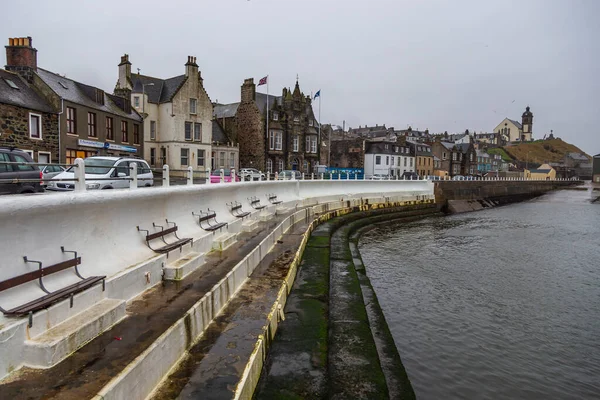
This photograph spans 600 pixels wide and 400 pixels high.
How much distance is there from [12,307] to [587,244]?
2736 centimetres

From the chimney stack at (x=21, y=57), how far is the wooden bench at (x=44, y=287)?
2368 centimetres

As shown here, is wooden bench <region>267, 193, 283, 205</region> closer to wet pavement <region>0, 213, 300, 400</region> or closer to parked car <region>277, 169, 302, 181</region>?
parked car <region>277, 169, 302, 181</region>

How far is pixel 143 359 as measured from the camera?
408 centimetres

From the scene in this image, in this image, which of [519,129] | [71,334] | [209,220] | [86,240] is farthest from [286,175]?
[519,129]

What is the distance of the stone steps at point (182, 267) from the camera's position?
23.9ft

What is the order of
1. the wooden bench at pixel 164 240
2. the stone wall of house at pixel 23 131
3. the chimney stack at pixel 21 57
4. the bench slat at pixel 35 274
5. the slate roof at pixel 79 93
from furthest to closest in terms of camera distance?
the slate roof at pixel 79 93 → the chimney stack at pixel 21 57 → the stone wall of house at pixel 23 131 → the wooden bench at pixel 164 240 → the bench slat at pixel 35 274

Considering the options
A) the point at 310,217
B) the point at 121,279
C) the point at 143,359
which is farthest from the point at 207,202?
the point at 310,217

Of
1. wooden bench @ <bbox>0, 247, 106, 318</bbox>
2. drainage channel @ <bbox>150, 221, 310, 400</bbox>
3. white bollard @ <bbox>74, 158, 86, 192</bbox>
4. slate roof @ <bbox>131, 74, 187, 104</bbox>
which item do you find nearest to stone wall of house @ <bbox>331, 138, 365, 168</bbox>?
slate roof @ <bbox>131, 74, 187, 104</bbox>

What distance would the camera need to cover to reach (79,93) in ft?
88.8

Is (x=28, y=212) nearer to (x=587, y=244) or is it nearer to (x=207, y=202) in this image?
(x=207, y=202)

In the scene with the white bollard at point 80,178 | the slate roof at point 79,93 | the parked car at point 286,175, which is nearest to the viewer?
the white bollard at point 80,178

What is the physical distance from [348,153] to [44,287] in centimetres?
6419

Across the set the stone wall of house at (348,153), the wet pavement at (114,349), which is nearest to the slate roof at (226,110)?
the stone wall of house at (348,153)

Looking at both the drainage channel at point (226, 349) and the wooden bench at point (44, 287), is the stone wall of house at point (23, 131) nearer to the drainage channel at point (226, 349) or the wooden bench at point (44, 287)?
the wooden bench at point (44, 287)
